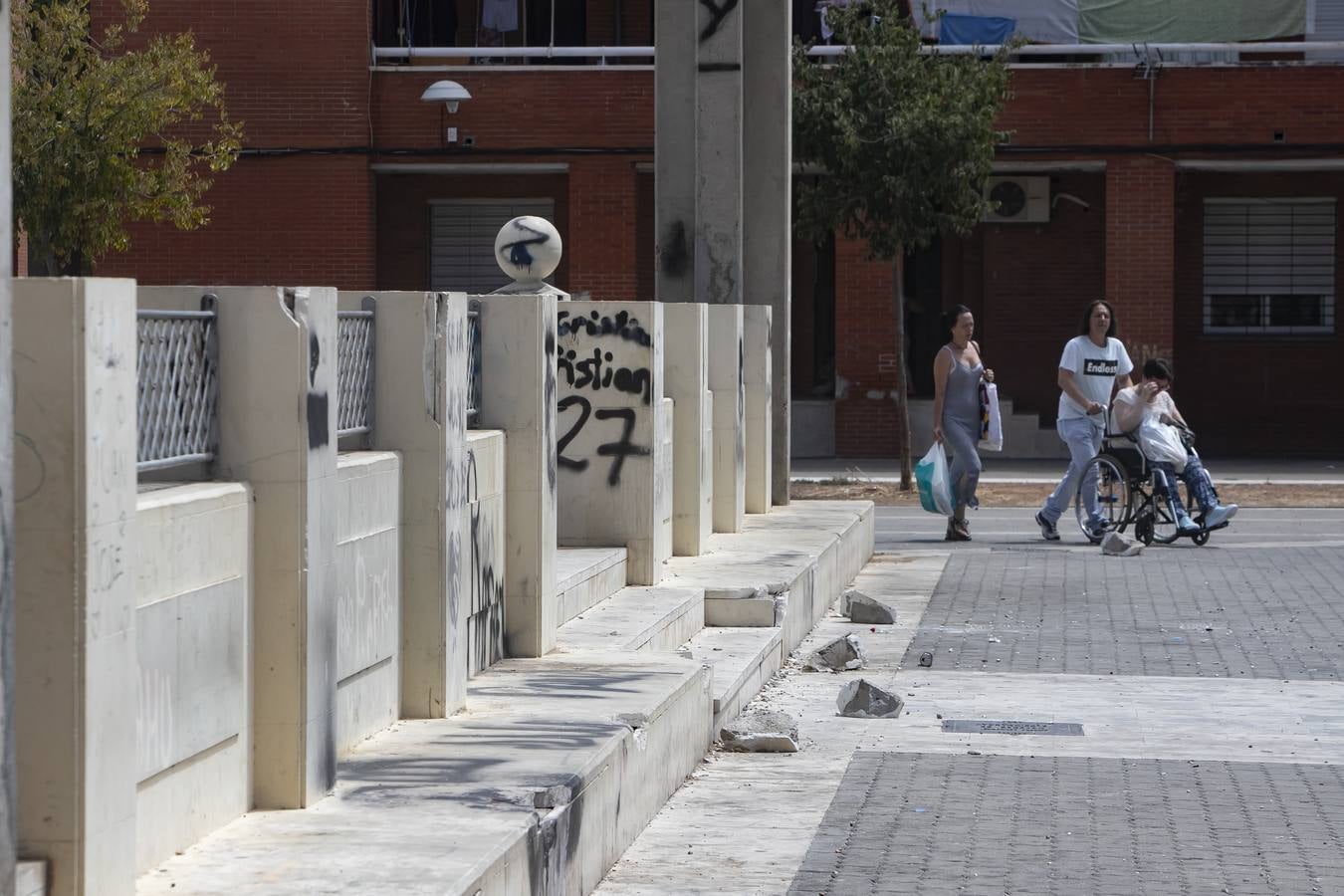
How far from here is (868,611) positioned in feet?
39.4

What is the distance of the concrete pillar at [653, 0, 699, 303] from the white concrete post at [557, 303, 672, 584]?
5400 mm

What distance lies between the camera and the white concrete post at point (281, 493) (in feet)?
16.9

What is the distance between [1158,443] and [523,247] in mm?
7059

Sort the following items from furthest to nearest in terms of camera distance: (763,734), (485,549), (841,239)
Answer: (841,239), (763,734), (485,549)


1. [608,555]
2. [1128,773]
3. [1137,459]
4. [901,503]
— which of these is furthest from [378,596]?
[901,503]

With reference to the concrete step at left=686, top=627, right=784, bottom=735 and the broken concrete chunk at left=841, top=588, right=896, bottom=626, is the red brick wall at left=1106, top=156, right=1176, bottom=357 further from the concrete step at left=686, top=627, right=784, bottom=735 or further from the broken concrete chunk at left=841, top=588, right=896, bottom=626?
the concrete step at left=686, top=627, right=784, bottom=735

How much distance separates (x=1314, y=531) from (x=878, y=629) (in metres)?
7.46

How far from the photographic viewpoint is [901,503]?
20.8 m

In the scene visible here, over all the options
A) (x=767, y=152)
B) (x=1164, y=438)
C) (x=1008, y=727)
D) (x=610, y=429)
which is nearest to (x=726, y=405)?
(x=610, y=429)

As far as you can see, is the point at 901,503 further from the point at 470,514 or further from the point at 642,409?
the point at 470,514

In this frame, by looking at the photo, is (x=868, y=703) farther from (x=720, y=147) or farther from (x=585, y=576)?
(x=720, y=147)

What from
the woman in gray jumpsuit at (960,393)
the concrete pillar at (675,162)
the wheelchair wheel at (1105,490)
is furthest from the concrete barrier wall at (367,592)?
the wheelchair wheel at (1105,490)

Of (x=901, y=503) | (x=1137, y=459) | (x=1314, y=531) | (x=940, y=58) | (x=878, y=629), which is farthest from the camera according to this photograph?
(x=940, y=58)

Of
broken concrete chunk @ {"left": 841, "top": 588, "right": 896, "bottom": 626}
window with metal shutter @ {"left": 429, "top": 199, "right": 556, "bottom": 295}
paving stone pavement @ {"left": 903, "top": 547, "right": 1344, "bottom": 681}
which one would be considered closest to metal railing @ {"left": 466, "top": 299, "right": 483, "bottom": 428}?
paving stone pavement @ {"left": 903, "top": 547, "right": 1344, "bottom": 681}
